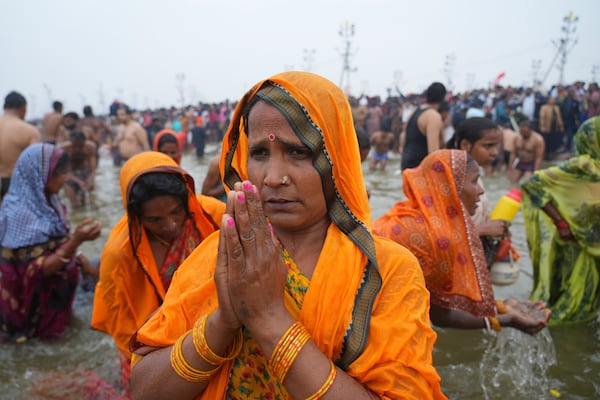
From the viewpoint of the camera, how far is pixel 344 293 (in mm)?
1409

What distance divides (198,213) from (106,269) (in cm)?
65

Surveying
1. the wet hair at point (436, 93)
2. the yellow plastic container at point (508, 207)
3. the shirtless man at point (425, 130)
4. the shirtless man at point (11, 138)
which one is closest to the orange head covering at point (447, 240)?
the yellow plastic container at point (508, 207)

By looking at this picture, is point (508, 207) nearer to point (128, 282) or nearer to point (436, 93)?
point (128, 282)

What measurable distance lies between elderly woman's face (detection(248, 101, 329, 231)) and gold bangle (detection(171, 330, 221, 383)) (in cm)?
47

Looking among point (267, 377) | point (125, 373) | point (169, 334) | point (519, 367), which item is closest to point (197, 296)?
point (169, 334)

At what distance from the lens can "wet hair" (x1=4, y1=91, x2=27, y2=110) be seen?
7067mm

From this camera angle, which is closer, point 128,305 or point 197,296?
point 197,296

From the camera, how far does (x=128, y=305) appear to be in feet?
9.62

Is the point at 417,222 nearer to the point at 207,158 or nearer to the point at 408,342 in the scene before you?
the point at 408,342

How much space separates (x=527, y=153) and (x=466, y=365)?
911cm

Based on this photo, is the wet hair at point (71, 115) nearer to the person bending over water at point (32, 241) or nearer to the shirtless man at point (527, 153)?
the person bending over water at point (32, 241)

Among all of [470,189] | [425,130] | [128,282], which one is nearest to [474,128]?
[470,189]

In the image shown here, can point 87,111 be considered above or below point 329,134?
below

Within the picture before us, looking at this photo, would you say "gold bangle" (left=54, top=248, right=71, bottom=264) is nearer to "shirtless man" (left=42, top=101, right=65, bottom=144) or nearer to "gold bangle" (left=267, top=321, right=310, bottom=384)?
"gold bangle" (left=267, top=321, right=310, bottom=384)
